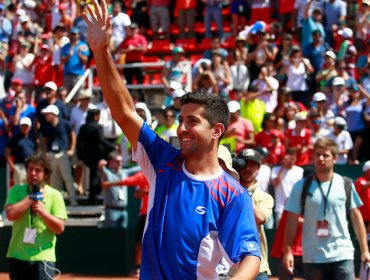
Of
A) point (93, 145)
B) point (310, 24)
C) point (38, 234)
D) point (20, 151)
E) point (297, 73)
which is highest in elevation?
point (310, 24)

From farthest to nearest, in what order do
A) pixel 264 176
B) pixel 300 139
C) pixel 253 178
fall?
pixel 300 139 < pixel 264 176 < pixel 253 178

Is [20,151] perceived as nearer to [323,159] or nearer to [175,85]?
[175,85]

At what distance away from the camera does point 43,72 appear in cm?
2058

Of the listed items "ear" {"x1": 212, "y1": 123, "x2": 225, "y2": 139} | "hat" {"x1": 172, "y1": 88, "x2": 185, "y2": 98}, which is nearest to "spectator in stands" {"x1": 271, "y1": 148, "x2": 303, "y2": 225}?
"hat" {"x1": 172, "y1": 88, "x2": 185, "y2": 98}

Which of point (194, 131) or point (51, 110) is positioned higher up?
point (194, 131)

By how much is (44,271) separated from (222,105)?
4.44 metres

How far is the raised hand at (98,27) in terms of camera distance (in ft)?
17.1

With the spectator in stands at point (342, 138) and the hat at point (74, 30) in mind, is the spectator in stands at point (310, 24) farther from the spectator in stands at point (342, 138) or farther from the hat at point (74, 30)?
the hat at point (74, 30)

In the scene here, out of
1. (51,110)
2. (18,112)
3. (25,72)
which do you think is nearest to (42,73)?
(25,72)

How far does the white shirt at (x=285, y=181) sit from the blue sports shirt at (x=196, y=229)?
30.6 ft

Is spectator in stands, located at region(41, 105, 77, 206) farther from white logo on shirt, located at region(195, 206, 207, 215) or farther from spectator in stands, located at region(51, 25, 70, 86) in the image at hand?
white logo on shirt, located at region(195, 206, 207, 215)

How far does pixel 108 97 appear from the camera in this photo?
17.3ft

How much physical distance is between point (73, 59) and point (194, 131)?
598 inches

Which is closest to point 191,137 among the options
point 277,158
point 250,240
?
point 250,240
